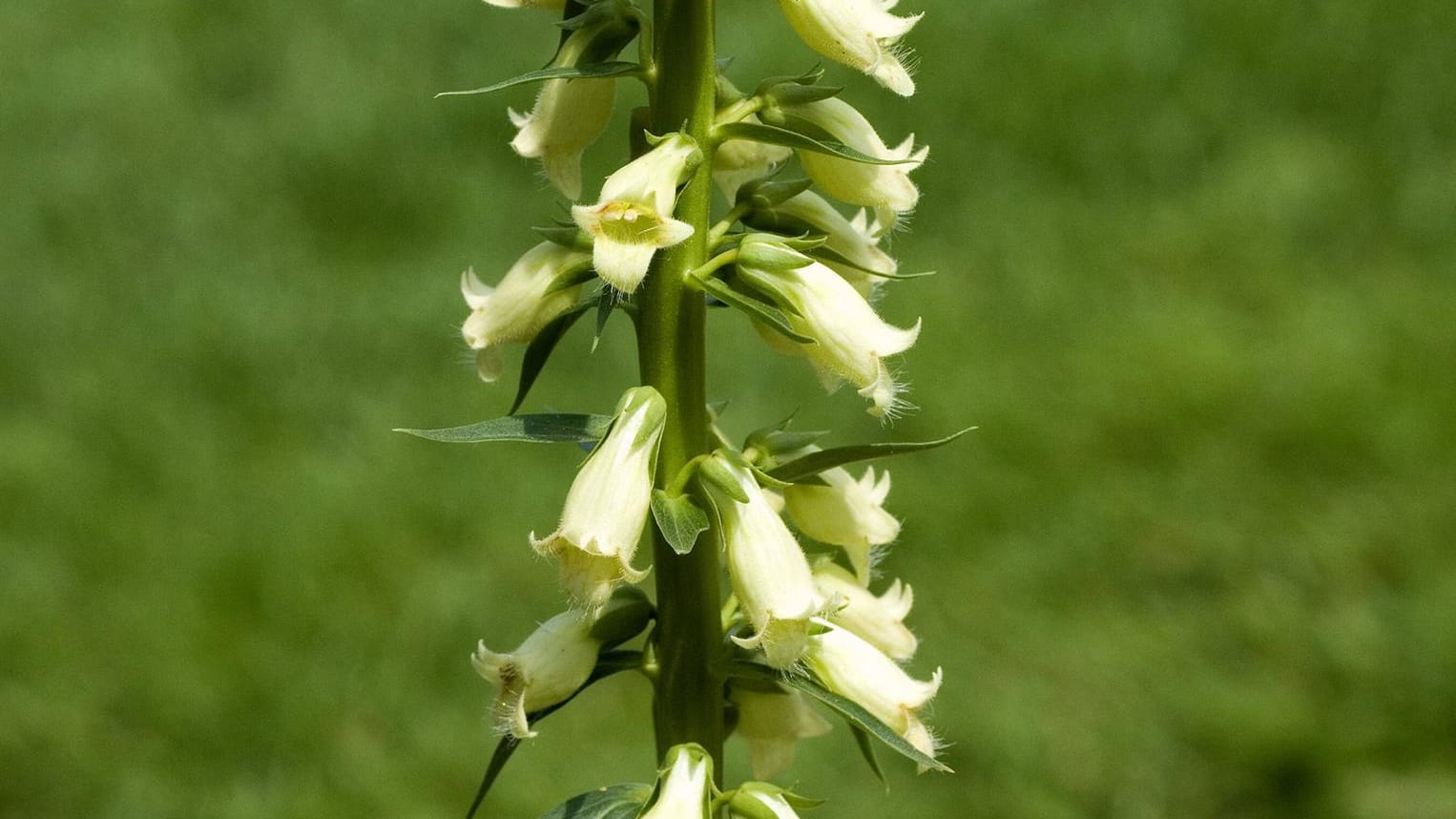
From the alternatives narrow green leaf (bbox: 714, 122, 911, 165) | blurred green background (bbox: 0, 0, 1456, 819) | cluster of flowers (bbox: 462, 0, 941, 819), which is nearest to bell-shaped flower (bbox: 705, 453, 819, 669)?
cluster of flowers (bbox: 462, 0, 941, 819)

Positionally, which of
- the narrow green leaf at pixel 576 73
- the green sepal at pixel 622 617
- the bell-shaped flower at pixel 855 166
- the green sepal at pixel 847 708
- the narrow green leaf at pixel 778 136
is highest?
the narrow green leaf at pixel 576 73

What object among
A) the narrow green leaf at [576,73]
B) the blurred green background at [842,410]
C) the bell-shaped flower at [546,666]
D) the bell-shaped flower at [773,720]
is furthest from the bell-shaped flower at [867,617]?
the blurred green background at [842,410]

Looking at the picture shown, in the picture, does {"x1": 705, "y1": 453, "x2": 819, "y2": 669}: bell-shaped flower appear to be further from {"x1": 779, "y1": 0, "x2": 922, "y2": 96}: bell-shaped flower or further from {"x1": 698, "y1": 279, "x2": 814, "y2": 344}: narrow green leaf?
{"x1": 779, "y1": 0, "x2": 922, "y2": 96}: bell-shaped flower

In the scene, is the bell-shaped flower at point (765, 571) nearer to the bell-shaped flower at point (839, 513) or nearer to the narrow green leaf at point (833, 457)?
the narrow green leaf at point (833, 457)

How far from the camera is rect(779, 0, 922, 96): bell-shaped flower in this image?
2.16 metres

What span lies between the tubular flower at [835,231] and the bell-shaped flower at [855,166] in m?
0.03

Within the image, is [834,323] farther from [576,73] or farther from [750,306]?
[576,73]

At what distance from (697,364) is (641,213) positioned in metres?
0.21

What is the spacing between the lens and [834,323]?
2180mm

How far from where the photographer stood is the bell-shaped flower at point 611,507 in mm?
2062

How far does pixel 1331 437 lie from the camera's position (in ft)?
21.7

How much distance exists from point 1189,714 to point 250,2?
6.55 meters

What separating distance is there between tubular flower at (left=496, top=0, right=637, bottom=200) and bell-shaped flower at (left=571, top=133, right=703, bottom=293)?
186 millimetres

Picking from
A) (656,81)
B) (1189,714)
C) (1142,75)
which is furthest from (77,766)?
(1142,75)
